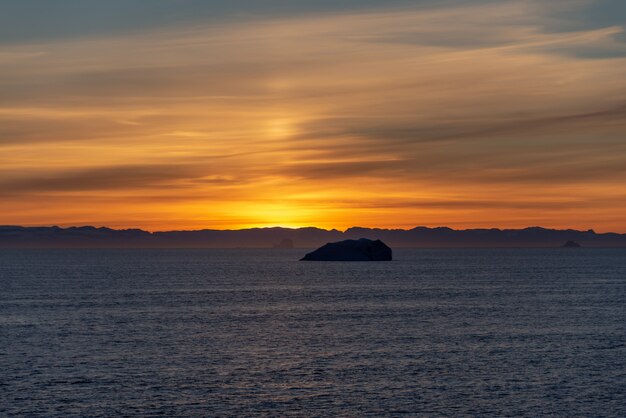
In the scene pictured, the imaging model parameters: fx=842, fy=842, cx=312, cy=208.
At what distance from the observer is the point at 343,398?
58.2 m

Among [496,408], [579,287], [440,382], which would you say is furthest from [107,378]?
[579,287]

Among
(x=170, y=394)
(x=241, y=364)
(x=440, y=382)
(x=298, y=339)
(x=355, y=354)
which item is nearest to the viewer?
(x=170, y=394)

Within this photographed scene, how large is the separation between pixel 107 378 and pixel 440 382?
2554 centimetres

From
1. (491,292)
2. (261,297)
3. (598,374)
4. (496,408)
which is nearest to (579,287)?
(491,292)

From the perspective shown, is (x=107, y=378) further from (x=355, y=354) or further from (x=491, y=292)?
(x=491, y=292)

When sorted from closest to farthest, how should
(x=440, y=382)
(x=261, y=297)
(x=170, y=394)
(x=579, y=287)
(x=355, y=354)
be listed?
(x=170, y=394) → (x=440, y=382) → (x=355, y=354) → (x=261, y=297) → (x=579, y=287)

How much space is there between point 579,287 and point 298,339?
110 meters

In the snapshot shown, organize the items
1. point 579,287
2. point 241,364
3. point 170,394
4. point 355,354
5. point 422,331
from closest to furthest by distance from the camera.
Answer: point 170,394, point 241,364, point 355,354, point 422,331, point 579,287

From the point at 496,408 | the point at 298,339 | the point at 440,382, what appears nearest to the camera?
the point at 496,408

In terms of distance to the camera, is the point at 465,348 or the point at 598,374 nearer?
the point at 598,374

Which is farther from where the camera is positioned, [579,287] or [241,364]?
[579,287]

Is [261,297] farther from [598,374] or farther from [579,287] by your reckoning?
[598,374]

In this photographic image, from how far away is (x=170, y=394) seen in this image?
59500mm

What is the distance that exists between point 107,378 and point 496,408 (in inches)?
1163
